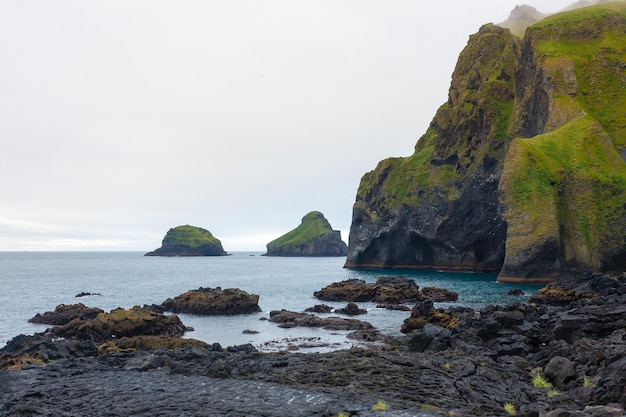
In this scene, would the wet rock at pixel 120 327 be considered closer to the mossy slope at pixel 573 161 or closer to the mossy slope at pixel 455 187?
the mossy slope at pixel 573 161

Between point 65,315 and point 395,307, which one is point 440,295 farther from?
point 65,315

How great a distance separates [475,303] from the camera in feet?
198

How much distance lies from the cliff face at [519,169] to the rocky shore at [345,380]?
56186 millimetres

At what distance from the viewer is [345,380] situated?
2052 centimetres

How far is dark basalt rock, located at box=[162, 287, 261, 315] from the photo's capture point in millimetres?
61312

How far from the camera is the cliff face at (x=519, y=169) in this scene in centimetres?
8231

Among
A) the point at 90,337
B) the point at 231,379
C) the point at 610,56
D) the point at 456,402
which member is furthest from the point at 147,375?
the point at 610,56

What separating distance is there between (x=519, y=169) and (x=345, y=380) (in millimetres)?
78392

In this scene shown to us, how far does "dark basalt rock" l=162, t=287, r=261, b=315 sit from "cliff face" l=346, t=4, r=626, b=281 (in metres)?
49.4

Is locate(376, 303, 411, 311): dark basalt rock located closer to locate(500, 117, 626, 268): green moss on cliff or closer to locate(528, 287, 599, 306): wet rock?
locate(528, 287, 599, 306): wet rock

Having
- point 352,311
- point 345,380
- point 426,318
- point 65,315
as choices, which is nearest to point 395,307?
point 352,311

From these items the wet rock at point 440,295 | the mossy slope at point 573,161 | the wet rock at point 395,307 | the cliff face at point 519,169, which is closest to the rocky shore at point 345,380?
the wet rock at point 395,307

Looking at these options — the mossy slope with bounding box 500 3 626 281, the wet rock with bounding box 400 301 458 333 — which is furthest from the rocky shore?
the mossy slope with bounding box 500 3 626 281

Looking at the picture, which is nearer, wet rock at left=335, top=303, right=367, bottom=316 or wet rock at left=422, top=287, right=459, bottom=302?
wet rock at left=335, top=303, right=367, bottom=316
